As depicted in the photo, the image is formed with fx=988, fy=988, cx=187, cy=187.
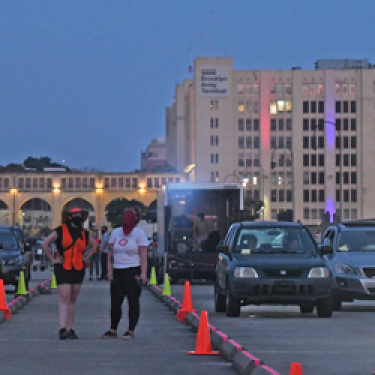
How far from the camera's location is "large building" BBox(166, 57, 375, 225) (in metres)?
157

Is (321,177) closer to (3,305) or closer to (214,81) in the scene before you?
(214,81)

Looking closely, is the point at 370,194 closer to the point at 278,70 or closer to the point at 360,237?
the point at 278,70

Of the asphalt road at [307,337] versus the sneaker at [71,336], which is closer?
the asphalt road at [307,337]

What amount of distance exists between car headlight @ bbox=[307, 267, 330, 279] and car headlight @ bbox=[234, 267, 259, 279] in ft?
3.25

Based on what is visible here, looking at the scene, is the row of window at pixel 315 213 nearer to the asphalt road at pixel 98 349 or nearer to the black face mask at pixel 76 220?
the asphalt road at pixel 98 349

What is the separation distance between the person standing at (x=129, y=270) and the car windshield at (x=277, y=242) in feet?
17.0

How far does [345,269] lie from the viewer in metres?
19.9

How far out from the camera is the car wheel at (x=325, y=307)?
17688 millimetres

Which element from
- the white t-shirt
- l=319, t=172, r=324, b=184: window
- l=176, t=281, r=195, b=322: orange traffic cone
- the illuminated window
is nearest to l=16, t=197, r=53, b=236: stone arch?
the illuminated window

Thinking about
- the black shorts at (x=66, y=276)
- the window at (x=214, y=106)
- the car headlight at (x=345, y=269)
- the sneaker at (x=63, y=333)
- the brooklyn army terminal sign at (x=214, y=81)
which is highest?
the brooklyn army terminal sign at (x=214, y=81)

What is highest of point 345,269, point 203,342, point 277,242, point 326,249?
point 277,242

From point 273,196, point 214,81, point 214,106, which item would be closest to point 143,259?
point 214,81

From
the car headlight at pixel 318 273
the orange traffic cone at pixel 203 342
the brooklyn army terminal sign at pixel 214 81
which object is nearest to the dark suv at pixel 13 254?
the car headlight at pixel 318 273

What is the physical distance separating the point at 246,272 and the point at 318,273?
1.30 metres
